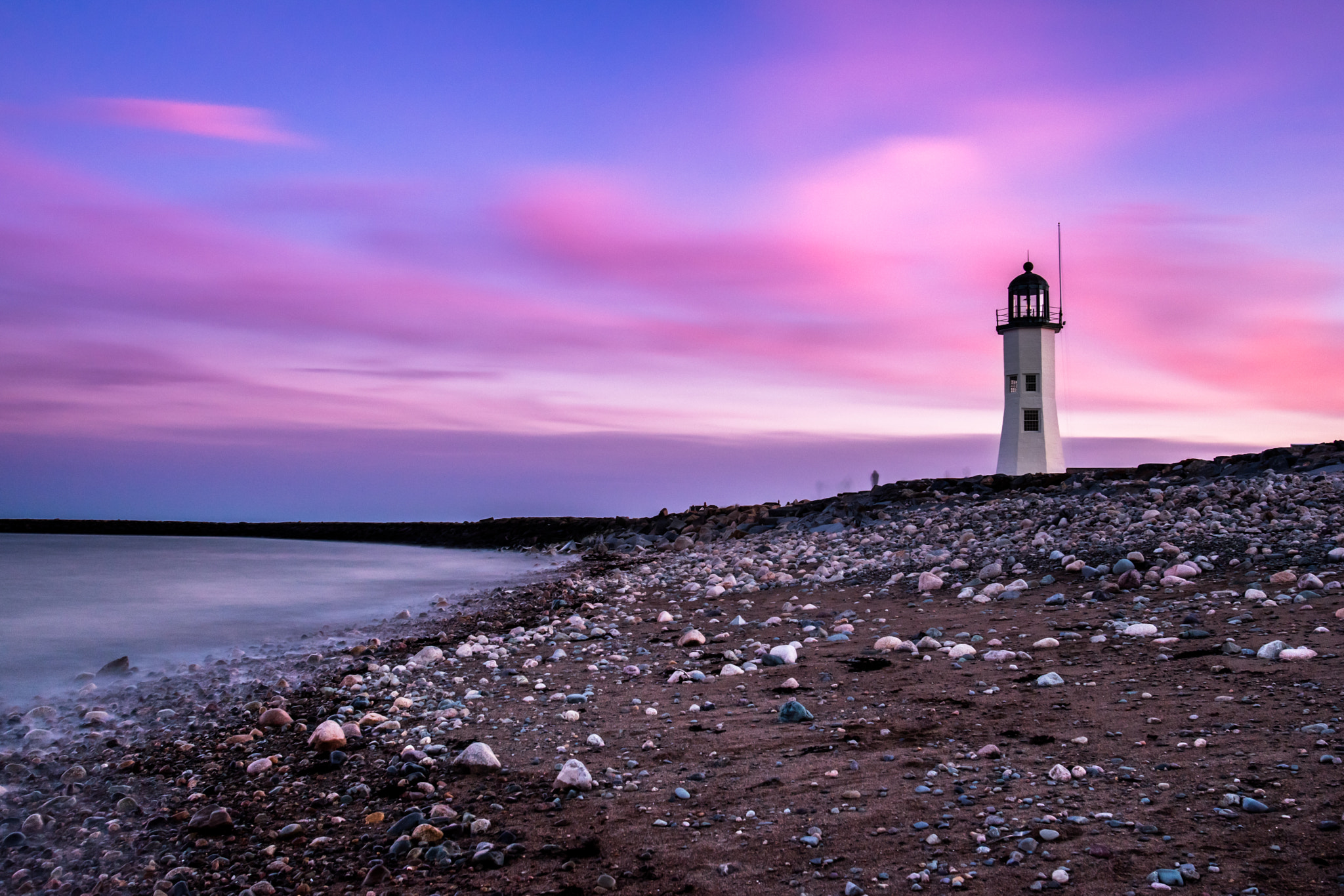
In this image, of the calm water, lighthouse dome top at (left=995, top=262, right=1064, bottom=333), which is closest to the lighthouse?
lighthouse dome top at (left=995, top=262, right=1064, bottom=333)

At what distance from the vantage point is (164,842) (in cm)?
419

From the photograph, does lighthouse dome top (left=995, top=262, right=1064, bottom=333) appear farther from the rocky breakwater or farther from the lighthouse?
the rocky breakwater

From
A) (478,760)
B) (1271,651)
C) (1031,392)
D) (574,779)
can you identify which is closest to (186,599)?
(478,760)

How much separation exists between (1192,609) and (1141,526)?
429 cm

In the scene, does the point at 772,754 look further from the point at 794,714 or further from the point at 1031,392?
the point at 1031,392

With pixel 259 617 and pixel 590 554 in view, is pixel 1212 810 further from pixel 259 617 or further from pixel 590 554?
pixel 590 554

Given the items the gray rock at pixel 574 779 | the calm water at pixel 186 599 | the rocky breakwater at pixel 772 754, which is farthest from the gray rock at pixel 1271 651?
the calm water at pixel 186 599

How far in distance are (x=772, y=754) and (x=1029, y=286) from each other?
37741 mm

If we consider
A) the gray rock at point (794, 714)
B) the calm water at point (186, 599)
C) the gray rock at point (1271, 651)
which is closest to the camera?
the gray rock at point (794, 714)

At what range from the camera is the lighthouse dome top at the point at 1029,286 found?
3769cm

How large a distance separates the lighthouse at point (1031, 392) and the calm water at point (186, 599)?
2201 centimetres

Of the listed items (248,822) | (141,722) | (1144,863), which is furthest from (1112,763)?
(141,722)

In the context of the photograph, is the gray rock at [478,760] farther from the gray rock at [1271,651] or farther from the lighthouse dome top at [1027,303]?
the lighthouse dome top at [1027,303]

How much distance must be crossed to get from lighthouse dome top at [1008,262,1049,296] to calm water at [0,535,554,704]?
82.4 ft
